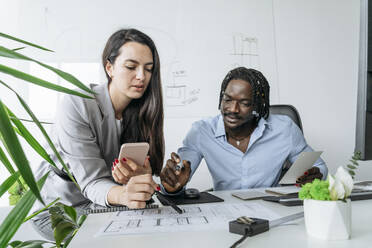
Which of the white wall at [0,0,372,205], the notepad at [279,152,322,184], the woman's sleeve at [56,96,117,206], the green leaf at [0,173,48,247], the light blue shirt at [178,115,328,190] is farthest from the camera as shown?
the white wall at [0,0,372,205]

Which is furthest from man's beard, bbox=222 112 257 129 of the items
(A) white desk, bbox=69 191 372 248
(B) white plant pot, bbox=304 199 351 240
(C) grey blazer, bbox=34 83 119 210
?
(B) white plant pot, bbox=304 199 351 240

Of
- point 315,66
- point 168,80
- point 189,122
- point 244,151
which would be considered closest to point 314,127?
point 315,66

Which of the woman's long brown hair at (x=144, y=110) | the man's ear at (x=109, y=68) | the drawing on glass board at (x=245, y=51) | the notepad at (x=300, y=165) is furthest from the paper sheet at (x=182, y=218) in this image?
the drawing on glass board at (x=245, y=51)

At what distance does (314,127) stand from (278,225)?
234 centimetres

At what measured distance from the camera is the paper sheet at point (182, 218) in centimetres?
83

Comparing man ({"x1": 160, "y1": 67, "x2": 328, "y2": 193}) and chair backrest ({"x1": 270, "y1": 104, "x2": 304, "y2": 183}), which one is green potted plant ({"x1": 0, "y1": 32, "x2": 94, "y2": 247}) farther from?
chair backrest ({"x1": 270, "y1": 104, "x2": 304, "y2": 183})

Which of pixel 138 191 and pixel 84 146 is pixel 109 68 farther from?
pixel 138 191

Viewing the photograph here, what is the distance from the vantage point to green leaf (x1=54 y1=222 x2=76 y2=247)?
2.76 ft

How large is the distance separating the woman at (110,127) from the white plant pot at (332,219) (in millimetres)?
545

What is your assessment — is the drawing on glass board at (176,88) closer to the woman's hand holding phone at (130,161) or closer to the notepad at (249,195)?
the notepad at (249,195)

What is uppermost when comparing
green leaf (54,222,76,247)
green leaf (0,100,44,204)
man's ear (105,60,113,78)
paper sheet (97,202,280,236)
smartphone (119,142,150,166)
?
man's ear (105,60,113,78)

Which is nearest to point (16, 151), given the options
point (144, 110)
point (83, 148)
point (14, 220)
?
point (14, 220)

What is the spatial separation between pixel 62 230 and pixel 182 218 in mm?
301

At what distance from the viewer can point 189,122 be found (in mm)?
2828
